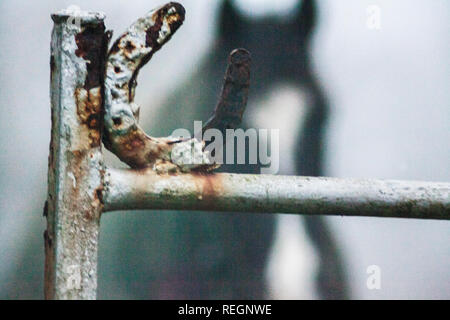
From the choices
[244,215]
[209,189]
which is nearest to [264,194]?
[209,189]

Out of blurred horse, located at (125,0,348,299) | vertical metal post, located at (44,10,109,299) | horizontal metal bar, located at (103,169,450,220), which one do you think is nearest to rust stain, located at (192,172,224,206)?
horizontal metal bar, located at (103,169,450,220)

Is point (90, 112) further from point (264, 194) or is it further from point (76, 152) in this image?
point (264, 194)

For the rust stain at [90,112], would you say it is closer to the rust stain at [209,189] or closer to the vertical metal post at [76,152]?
the vertical metal post at [76,152]

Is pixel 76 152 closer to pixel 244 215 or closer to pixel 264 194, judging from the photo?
pixel 264 194

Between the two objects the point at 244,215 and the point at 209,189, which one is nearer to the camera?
the point at 209,189

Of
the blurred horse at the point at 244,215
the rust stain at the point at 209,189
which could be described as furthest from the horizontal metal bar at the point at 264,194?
the blurred horse at the point at 244,215
